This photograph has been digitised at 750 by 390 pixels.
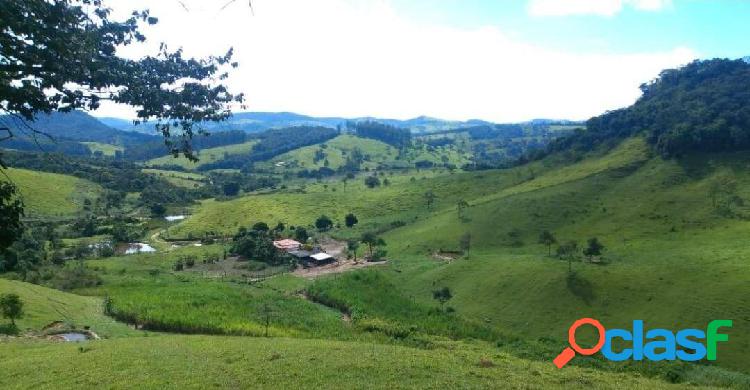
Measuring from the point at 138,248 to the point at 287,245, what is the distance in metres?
34.5

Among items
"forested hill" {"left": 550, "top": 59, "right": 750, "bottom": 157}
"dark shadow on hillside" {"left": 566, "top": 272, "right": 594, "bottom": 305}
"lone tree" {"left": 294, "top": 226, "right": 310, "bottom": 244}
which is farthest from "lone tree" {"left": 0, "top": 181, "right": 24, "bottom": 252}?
"forested hill" {"left": 550, "top": 59, "right": 750, "bottom": 157}

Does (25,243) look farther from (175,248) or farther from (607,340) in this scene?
(607,340)

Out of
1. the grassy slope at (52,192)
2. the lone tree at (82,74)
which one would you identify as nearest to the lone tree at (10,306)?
the lone tree at (82,74)

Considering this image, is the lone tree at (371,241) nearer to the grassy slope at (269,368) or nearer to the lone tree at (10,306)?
the grassy slope at (269,368)

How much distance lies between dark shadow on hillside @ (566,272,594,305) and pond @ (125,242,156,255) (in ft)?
282

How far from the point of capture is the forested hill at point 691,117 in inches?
4747

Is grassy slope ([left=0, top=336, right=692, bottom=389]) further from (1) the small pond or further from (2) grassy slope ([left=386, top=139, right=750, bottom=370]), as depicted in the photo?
(2) grassy slope ([left=386, top=139, right=750, bottom=370])

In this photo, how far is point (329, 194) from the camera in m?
158

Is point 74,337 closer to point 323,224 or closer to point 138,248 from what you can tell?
point 138,248

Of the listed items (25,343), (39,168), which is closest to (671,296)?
(25,343)

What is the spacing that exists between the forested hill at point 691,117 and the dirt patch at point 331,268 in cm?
8382

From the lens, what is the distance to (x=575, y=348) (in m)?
45.1

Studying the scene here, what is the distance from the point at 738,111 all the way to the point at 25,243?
526 ft

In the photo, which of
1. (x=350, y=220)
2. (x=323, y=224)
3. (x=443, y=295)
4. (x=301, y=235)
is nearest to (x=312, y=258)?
(x=301, y=235)
